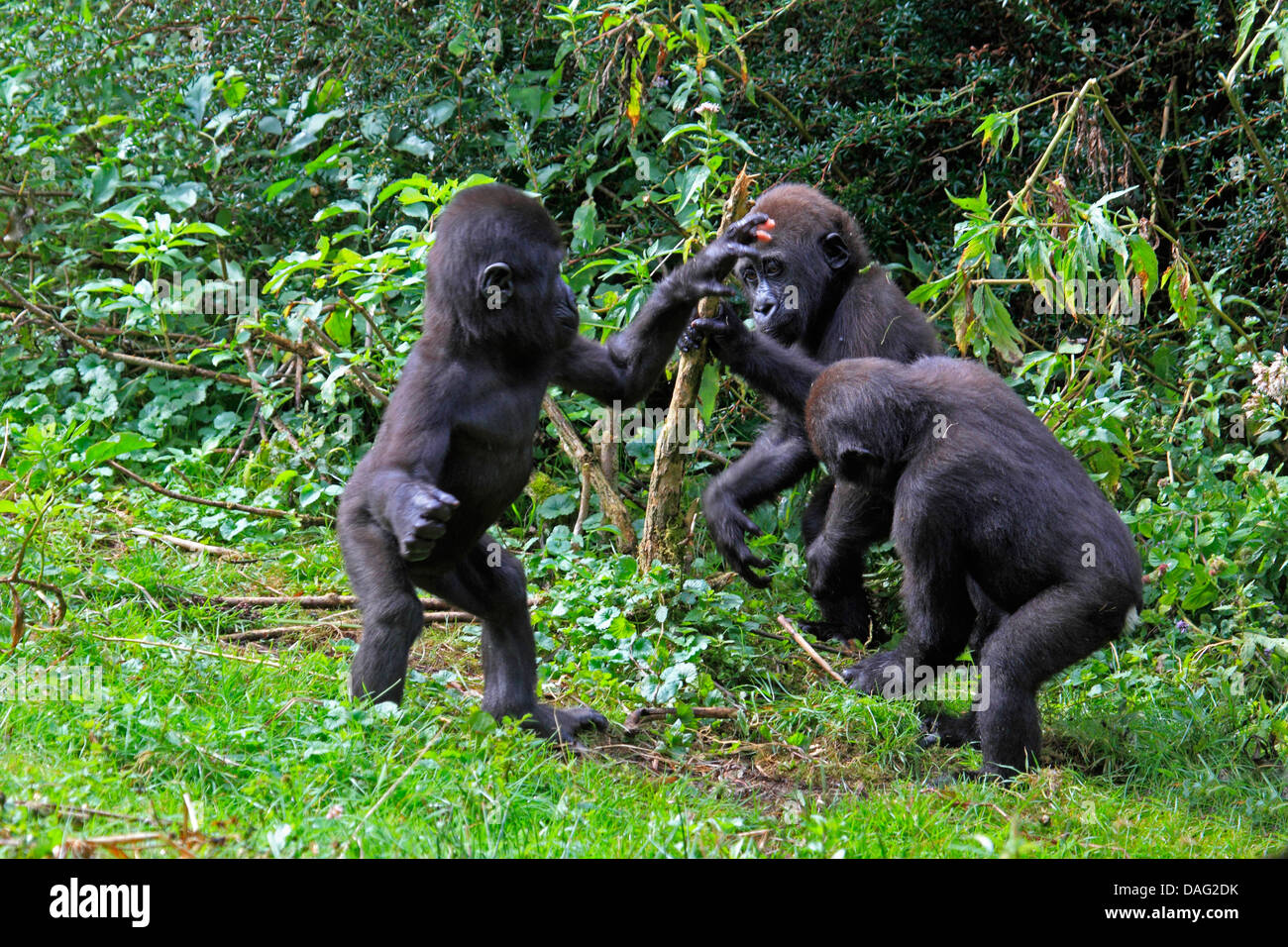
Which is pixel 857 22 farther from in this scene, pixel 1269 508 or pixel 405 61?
pixel 1269 508

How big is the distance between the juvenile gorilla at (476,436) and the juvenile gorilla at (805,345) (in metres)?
1.16

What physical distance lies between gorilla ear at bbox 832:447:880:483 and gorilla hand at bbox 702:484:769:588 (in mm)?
1093

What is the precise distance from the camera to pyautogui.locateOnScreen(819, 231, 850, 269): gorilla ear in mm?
6602

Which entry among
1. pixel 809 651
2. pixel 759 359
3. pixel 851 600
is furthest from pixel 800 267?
pixel 809 651

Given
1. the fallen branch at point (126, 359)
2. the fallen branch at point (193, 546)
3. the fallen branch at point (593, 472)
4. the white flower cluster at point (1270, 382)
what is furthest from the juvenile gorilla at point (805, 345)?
the fallen branch at point (126, 359)

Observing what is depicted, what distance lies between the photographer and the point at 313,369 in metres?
7.82

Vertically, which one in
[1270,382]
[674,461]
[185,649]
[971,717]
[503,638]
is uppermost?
[1270,382]

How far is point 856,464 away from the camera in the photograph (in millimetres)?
5340

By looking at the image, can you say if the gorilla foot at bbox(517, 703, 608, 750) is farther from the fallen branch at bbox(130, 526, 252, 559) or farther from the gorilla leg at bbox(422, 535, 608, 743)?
the fallen branch at bbox(130, 526, 252, 559)

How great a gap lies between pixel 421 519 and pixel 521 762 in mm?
907

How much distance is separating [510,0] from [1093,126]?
4.02 m

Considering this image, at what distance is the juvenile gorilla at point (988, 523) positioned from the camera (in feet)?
16.0

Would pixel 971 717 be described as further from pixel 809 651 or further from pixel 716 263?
pixel 716 263

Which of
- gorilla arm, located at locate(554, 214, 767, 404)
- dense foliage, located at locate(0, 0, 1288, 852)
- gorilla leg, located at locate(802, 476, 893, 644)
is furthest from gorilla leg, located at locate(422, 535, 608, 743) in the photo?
gorilla leg, located at locate(802, 476, 893, 644)
